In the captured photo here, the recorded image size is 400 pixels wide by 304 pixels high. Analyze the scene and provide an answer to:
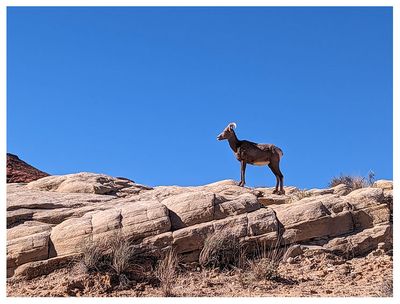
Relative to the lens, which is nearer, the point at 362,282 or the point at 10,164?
the point at 362,282

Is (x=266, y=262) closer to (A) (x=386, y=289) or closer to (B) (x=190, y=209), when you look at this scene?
(B) (x=190, y=209)

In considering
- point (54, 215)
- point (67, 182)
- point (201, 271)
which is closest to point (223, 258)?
point (201, 271)

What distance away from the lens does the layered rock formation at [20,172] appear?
20.4m

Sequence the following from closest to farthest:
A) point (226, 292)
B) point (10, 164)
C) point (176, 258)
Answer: point (226, 292) → point (176, 258) → point (10, 164)

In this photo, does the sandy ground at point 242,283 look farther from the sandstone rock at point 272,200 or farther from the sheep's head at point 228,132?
the sheep's head at point 228,132

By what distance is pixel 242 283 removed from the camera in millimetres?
12750

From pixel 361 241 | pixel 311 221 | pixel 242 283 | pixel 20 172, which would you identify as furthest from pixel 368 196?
pixel 20 172

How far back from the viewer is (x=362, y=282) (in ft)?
42.4

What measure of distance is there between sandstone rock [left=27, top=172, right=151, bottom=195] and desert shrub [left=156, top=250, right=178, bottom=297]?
443 cm

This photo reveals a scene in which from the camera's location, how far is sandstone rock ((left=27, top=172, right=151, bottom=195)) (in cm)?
1708

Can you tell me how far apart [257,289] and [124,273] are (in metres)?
2.84

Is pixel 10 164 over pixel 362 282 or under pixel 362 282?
over

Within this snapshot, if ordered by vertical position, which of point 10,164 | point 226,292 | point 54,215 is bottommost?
point 226,292
